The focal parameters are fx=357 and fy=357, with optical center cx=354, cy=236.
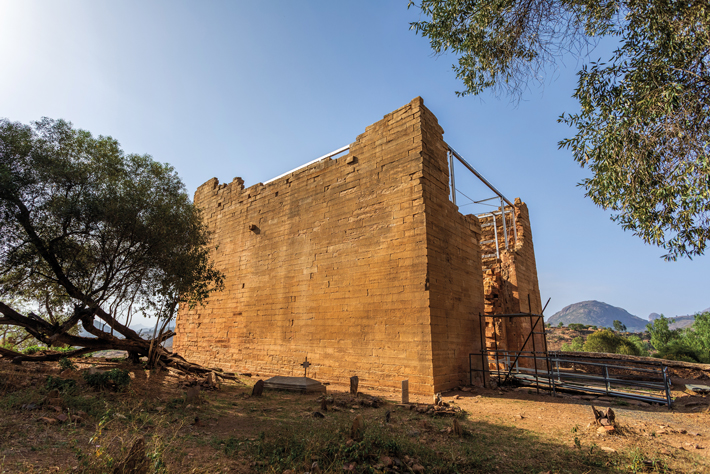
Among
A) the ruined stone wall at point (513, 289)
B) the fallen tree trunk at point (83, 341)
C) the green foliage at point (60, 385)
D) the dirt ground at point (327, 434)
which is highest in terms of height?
the ruined stone wall at point (513, 289)

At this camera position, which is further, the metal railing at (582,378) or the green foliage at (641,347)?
the green foliage at (641,347)

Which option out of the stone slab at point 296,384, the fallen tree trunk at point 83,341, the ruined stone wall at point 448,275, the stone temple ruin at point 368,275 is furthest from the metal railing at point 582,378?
the fallen tree trunk at point 83,341

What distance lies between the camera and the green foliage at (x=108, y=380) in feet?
23.3

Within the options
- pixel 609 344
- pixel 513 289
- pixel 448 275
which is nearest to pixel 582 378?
pixel 513 289

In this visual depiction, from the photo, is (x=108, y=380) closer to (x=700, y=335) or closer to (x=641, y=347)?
(x=700, y=335)

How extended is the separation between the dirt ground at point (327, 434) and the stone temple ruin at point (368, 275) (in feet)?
5.26

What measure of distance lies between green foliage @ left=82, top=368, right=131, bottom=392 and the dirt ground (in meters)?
0.19

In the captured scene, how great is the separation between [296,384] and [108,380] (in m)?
3.98

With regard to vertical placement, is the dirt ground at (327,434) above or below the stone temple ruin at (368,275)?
below

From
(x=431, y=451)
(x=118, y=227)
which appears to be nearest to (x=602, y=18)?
(x=431, y=451)

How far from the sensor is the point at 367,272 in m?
9.79

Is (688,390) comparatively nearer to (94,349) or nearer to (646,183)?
(646,183)

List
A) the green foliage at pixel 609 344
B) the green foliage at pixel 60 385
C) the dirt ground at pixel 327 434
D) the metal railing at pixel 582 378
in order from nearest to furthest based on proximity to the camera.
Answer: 1. the dirt ground at pixel 327 434
2. the green foliage at pixel 60 385
3. the metal railing at pixel 582 378
4. the green foliage at pixel 609 344

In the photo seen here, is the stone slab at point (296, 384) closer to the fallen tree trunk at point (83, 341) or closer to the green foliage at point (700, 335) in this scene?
the fallen tree trunk at point (83, 341)
